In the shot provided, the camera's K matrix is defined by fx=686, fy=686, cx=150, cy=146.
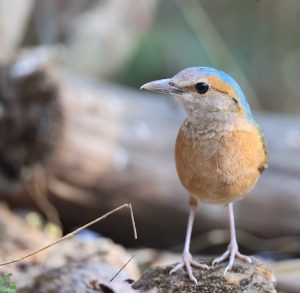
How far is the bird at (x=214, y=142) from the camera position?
378 cm

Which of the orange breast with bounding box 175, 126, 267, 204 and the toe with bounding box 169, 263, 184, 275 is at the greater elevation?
the orange breast with bounding box 175, 126, 267, 204

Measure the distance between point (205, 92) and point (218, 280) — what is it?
1032mm

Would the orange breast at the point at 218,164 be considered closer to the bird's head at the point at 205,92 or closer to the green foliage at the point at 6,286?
the bird's head at the point at 205,92

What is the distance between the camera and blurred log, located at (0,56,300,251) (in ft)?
22.4

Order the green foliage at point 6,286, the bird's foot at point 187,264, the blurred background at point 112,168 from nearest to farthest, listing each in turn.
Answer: the green foliage at point 6,286
the bird's foot at point 187,264
the blurred background at point 112,168

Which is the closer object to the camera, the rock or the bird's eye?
the rock

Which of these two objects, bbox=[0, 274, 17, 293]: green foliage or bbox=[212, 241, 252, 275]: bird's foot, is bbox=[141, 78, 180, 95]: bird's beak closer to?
bbox=[212, 241, 252, 275]: bird's foot

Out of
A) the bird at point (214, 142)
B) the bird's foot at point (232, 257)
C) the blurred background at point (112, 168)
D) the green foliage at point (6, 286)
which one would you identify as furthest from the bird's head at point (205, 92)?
the blurred background at point (112, 168)

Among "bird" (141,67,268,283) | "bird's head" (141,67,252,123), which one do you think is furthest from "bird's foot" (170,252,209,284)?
"bird's head" (141,67,252,123)

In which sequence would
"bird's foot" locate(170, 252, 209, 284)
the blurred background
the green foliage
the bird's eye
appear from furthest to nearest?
1. the blurred background
2. "bird's foot" locate(170, 252, 209, 284)
3. the bird's eye
4. the green foliage

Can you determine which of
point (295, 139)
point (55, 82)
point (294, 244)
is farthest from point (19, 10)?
point (294, 244)

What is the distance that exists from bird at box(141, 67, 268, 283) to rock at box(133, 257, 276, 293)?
0.05m

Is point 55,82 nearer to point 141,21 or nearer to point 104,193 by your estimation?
point 104,193

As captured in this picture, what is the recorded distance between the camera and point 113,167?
699 centimetres
